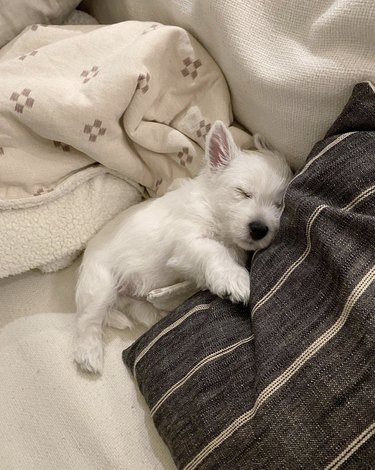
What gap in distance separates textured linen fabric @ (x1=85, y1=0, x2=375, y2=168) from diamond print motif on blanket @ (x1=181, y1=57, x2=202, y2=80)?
0.22 feet

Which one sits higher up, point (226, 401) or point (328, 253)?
point (328, 253)

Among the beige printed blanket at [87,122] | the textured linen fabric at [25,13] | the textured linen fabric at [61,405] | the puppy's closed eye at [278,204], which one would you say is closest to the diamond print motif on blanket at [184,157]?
the beige printed blanket at [87,122]

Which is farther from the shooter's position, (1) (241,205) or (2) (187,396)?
(1) (241,205)

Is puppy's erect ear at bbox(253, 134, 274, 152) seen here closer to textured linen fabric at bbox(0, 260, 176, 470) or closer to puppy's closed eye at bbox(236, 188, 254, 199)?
puppy's closed eye at bbox(236, 188, 254, 199)

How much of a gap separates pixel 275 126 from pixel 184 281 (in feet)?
1.75

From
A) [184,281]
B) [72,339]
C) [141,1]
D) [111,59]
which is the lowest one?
[72,339]

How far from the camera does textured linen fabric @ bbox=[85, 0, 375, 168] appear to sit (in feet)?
3.69

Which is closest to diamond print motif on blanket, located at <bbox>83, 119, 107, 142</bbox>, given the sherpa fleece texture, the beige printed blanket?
the beige printed blanket

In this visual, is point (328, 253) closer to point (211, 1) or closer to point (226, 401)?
point (226, 401)

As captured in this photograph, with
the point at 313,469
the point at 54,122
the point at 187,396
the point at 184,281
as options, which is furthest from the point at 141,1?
the point at 313,469

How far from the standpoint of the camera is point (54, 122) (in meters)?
1.35

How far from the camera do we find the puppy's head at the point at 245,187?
1.32m

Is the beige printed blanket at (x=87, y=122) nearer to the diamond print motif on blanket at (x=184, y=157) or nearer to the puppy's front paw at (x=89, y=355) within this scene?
the diamond print motif on blanket at (x=184, y=157)

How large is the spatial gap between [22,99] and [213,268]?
748 mm
